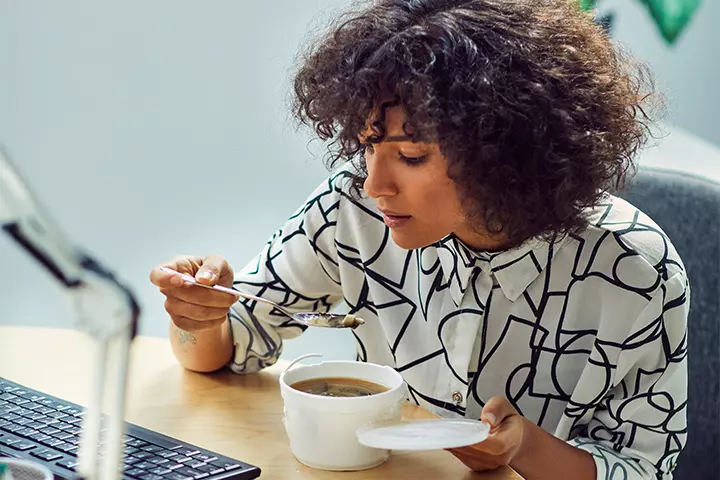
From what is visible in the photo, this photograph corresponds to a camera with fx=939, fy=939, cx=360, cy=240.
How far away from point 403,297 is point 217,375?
250 millimetres

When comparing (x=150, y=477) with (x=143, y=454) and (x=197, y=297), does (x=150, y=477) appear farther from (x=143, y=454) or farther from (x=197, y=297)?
(x=197, y=297)

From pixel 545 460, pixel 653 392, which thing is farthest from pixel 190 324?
pixel 653 392

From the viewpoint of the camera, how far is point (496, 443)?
0.79 m

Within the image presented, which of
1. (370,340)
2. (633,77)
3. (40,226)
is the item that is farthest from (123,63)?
(40,226)

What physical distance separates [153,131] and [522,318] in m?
1.07

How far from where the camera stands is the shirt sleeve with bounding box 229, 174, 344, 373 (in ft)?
3.85

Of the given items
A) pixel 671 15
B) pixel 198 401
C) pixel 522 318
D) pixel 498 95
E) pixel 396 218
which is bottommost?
pixel 198 401

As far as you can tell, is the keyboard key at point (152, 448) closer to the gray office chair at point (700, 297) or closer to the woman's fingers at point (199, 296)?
the woman's fingers at point (199, 296)

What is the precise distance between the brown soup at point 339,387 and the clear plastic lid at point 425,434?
8 centimetres

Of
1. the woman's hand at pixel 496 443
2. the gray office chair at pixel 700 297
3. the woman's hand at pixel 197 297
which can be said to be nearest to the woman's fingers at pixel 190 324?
the woman's hand at pixel 197 297

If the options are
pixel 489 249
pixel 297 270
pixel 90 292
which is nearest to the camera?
pixel 90 292

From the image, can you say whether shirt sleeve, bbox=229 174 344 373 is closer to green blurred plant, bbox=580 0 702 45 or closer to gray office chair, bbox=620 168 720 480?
gray office chair, bbox=620 168 720 480

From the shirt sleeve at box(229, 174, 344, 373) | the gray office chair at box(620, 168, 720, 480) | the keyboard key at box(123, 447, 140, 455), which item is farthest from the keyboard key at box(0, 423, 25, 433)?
the gray office chair at box(620, 168, 720, 480)

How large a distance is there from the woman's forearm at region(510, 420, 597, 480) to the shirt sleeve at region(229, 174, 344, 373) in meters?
0.38
